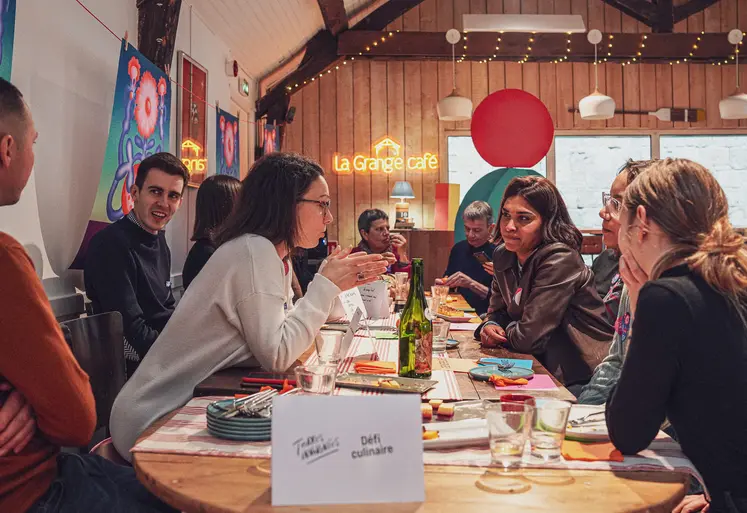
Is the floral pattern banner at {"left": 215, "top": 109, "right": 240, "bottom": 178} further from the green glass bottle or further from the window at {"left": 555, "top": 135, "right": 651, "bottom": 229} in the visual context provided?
the window at {"left": 555, "top": 135, "right": 651, "bottom": 229}

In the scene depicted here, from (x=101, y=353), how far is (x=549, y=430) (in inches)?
58.4

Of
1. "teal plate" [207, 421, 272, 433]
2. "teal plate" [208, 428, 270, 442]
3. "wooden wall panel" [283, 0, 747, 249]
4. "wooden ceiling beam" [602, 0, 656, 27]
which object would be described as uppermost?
"wooden ceiling beam" [602, 0, 656, 27]

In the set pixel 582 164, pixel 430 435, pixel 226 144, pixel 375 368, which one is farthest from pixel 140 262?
pixel 582 164

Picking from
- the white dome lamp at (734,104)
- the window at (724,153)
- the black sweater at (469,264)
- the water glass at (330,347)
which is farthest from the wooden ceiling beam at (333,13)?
the water glass at (330,347)

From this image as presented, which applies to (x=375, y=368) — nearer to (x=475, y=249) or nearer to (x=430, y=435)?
(x=430, y=435)

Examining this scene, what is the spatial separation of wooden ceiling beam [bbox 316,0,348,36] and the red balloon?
5.39 feet

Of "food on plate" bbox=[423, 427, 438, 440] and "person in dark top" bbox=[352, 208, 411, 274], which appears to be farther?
"person in dark top" bbox=[352, 208, 411, 274]

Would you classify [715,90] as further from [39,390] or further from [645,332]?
[39,390]

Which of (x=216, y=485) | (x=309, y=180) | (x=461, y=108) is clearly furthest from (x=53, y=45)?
(x=461, y=108)

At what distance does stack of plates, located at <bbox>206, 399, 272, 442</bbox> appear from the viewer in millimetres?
1304

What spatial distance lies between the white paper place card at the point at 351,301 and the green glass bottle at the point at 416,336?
0.90 m

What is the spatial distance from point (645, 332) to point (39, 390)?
1.10 meters

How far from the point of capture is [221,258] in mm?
1919

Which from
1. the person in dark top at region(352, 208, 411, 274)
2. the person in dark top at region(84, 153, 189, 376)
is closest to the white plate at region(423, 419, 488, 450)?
the person in dark top at region(84, 153, 189, 376)
